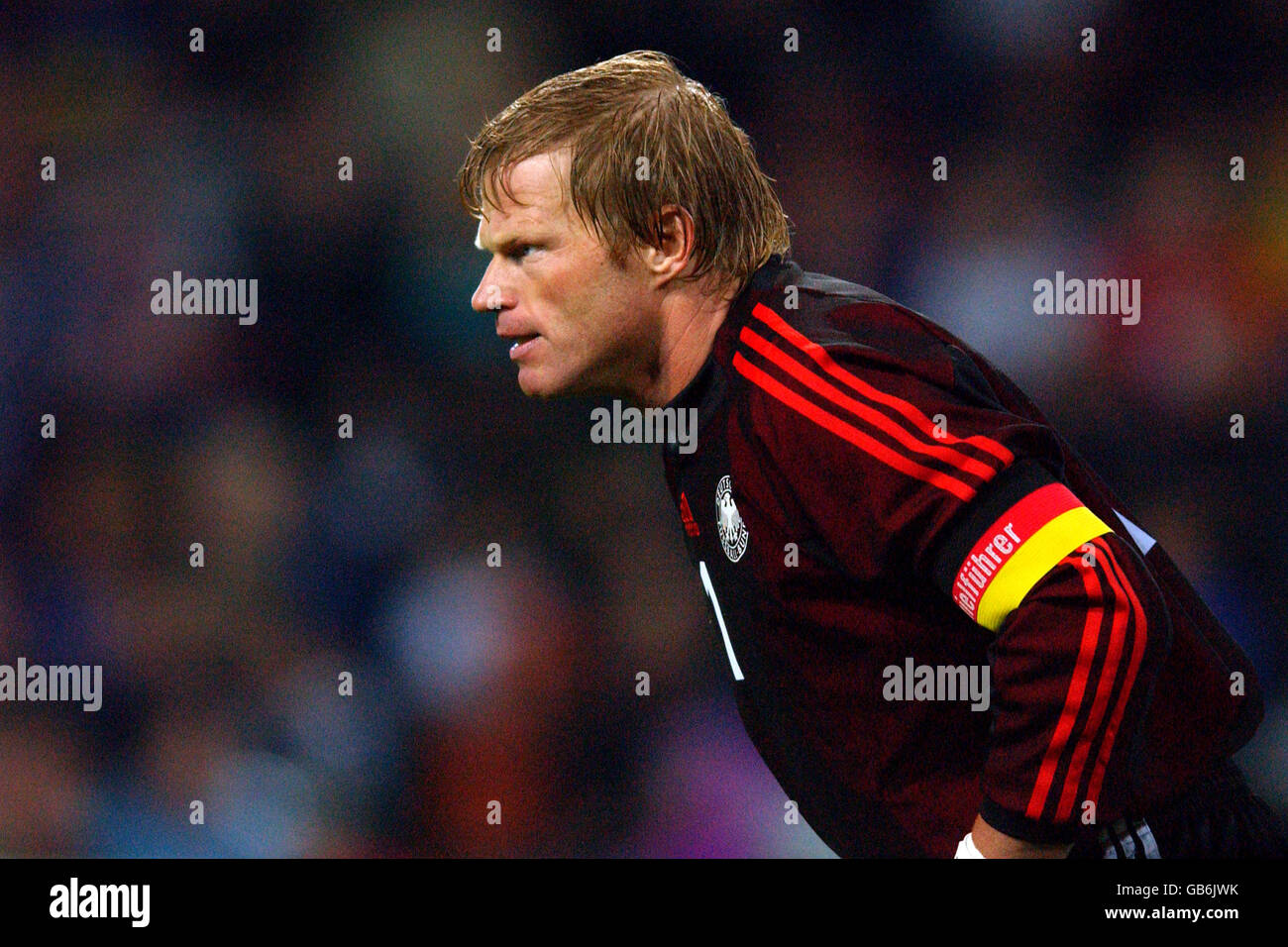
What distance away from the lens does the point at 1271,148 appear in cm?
307

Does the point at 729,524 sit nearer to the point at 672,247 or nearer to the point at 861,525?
the point at 861,525

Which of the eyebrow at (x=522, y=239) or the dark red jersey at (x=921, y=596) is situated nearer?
the dark red jersey at (x=921, y=596)

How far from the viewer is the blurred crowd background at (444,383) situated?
9.84 ft

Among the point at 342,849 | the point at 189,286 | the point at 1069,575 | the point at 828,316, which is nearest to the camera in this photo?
the point at 1069,575

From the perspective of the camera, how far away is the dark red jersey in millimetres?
1380

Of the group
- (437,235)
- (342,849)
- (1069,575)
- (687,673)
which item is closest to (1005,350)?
(687,673)

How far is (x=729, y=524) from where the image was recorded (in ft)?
5.64

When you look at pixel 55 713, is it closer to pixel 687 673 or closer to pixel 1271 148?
pixel 687 673

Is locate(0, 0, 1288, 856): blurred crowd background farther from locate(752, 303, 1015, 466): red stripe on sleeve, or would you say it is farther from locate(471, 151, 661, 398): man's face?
locate(752, 303, 1015, 466): red stripe on sleeve

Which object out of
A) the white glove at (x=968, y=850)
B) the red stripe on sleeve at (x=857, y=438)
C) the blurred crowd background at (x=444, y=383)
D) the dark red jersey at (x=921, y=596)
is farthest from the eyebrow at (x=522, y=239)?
the blurred crowd background at (x=444, y=383)

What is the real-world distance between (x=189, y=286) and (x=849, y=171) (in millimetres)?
1639

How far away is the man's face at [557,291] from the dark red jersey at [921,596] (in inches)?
5.5

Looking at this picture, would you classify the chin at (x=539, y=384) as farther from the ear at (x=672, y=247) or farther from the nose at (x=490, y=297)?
the ear at (x=672, y=247)

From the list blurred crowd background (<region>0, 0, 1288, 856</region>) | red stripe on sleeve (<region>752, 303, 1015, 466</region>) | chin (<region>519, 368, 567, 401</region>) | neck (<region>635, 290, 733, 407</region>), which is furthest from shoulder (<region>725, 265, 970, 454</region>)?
blurred crowd background (<region>0, 0, 1288, 856</region>)
